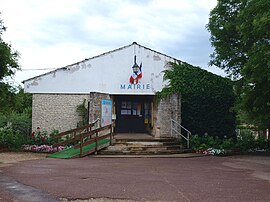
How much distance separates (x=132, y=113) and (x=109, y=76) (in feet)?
12.0

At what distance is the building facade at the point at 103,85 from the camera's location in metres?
17.2

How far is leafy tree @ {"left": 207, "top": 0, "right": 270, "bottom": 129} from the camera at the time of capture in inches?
360

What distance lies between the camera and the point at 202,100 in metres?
17.2

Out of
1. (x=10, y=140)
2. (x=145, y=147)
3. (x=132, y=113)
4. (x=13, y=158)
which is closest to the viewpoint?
(x=13, y=158)

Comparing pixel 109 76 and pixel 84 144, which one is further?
pixel 109 76

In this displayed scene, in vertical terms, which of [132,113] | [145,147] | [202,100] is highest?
[202,100]

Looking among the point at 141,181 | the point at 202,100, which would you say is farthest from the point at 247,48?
the point at 141,181

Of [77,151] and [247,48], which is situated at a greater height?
[247,48]

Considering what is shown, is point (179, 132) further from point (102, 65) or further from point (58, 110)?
point (58, 110)

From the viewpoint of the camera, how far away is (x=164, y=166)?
1058 centimetres

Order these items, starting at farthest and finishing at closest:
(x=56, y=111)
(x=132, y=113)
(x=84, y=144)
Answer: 1. (x=132, y=113)
2. (x=56, y=111)
3. (x=84, y=144)

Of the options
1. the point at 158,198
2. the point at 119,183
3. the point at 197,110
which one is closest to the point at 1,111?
the point at 119,183

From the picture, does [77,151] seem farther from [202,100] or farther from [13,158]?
[202,100]

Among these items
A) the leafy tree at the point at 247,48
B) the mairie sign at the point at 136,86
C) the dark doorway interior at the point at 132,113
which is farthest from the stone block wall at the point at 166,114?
the leafy tree at the point at 247,48
